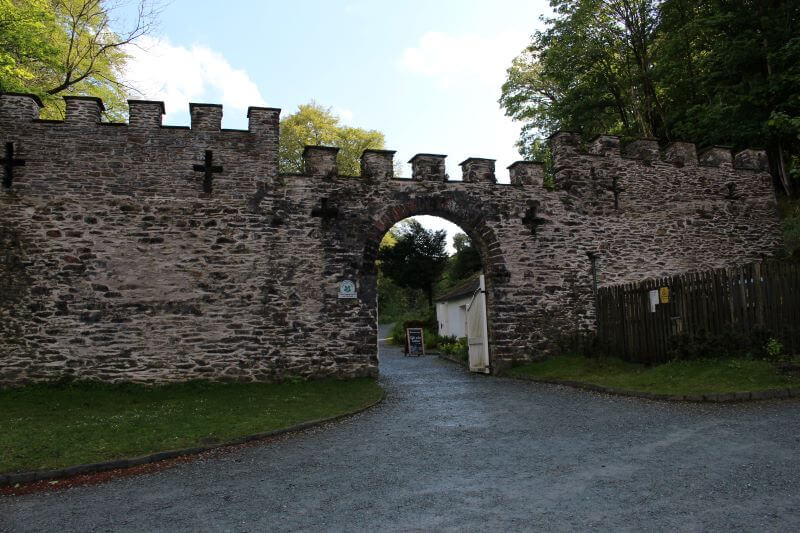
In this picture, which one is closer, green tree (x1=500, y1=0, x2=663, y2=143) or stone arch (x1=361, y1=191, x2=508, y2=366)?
stone arch (x1=361, y1=191, x2=508, y2=366)

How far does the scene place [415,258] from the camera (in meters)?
33.7

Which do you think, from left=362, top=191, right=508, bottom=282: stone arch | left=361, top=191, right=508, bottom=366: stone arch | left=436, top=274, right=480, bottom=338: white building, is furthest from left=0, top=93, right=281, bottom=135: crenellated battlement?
left=436, top=274, right=480, bottom=338: white building

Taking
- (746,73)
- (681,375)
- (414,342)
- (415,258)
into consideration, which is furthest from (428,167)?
(415,258)

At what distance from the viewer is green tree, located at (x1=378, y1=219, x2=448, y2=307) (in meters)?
33.7

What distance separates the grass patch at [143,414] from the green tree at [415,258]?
22945 mm

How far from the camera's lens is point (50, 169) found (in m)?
10.3

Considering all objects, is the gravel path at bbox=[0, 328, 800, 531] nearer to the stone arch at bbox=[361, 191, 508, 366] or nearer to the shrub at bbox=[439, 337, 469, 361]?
the stone arch at bbox=[361, 191, 508, 366]

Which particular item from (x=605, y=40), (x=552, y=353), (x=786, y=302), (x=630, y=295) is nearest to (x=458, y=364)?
(x=552, y=353)

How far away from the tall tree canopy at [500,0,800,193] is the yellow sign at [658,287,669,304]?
595 centimetres

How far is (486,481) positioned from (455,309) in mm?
20434

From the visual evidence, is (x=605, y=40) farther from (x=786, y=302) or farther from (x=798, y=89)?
(x=786, y=302)

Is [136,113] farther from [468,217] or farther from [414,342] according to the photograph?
[414,342]

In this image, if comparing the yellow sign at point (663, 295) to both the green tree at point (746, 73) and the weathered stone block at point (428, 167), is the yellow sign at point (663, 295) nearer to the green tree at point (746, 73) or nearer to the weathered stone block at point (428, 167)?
the weathered stone block at point (428, 167)

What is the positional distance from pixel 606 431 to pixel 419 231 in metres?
28.7
